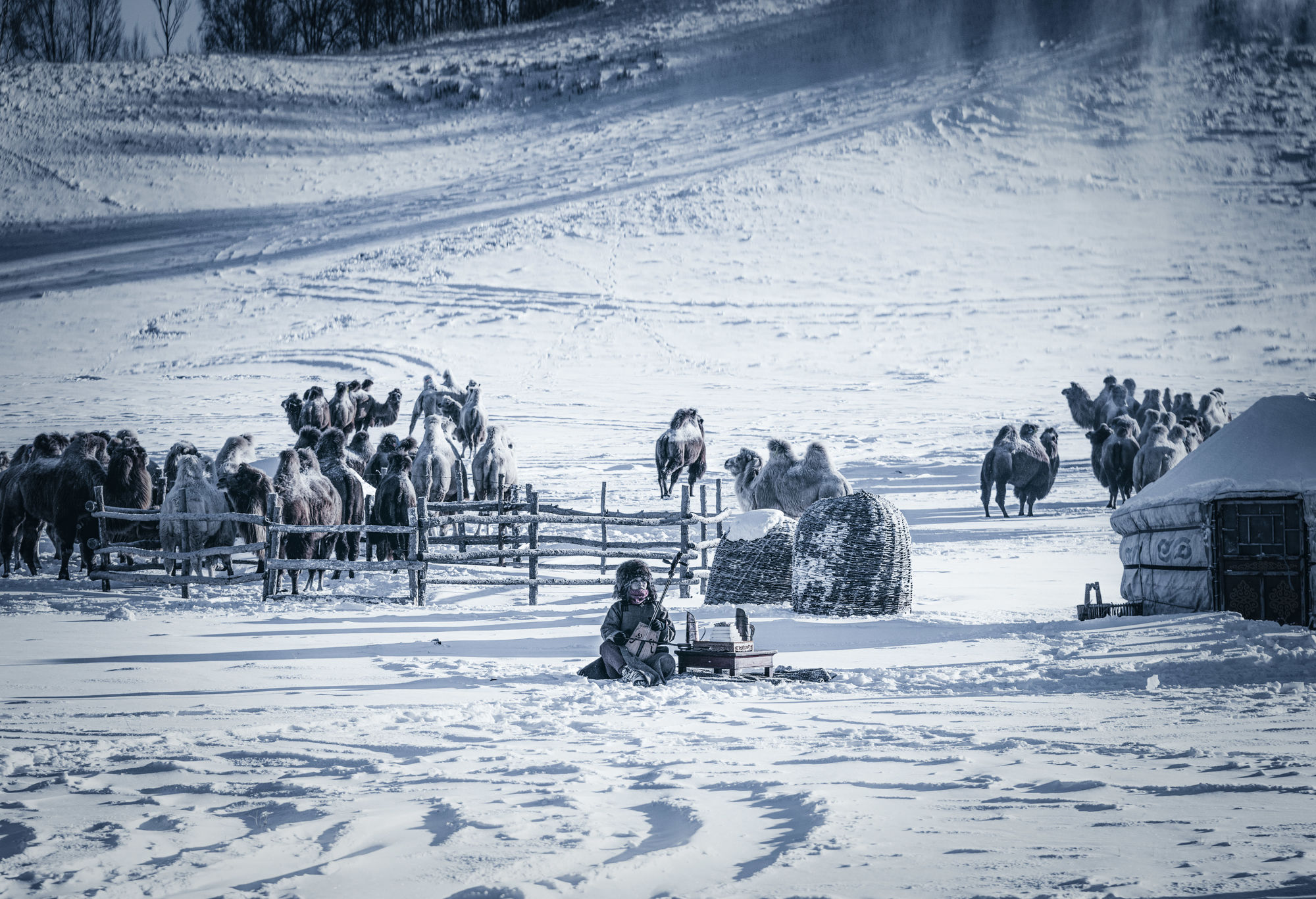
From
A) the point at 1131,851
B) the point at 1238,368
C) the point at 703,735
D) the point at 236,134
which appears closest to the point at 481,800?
the point at 703,735

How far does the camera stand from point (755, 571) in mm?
11539

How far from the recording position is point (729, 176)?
179 ft

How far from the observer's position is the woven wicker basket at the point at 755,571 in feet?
37.9

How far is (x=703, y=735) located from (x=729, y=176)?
A: 5022 centimetres

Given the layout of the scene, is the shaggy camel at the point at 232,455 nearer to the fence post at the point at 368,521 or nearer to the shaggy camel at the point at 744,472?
the fence post at the point at 368,521

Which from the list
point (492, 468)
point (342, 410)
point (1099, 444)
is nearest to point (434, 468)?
point (492, 468)

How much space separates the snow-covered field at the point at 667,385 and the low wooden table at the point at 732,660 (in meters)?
0.18

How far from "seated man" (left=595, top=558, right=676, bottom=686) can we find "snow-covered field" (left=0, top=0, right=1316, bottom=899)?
23cm

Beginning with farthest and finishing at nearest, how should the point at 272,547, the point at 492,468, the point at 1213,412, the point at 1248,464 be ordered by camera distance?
the point at 1213,412
the point at 492,468
the point at 272,547
the point at 1248,464

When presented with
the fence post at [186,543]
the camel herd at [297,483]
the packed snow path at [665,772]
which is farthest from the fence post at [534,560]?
the packed snow path at [665,772]

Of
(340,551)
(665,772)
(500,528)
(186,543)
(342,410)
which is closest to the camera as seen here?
(665,772)

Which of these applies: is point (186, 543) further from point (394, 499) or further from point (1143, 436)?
point (1143, 436)

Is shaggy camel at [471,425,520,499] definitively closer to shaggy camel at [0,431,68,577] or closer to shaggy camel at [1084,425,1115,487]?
shaggy camel at [0,431,68,577]

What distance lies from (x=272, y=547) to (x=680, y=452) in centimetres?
1023
